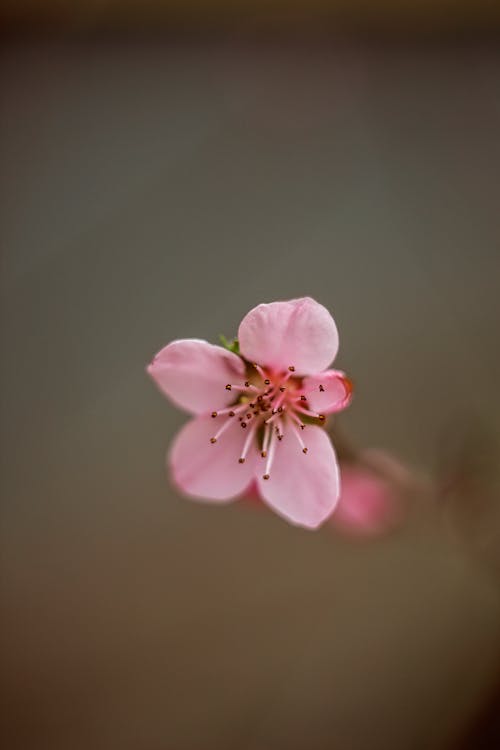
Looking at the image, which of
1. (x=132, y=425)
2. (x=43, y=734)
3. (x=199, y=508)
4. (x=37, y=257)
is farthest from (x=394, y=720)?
(x=37, y=257)

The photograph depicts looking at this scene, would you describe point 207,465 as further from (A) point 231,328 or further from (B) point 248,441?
(A) point 231,328

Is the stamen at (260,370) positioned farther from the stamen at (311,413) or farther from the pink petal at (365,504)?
the pink petal at (365,504)

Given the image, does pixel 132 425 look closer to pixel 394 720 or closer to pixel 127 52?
pixel 394 720

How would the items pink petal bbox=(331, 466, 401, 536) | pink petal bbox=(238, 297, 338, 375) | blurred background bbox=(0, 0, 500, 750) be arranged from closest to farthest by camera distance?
pink petal bbox=(238, 297, 338, 375)
pink petal bbox=(331, 466, 401, 536)
blurred background bbox=(0, 0, 500, 750)

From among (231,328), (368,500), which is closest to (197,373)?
(368,500)

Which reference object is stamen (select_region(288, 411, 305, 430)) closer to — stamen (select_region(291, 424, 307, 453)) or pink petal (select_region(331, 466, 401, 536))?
stamen (select_region(291, 424, 307, 453))

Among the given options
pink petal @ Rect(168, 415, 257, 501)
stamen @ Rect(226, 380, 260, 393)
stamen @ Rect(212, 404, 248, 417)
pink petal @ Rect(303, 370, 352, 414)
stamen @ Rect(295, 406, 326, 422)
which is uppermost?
pink petal @ Rect(303, 370, 352, 414)

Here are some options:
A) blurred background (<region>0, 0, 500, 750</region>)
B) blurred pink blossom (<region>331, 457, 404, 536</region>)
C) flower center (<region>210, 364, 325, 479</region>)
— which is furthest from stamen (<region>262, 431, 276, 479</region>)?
blurred background (<region>0, 0, 500, 750</region>)
